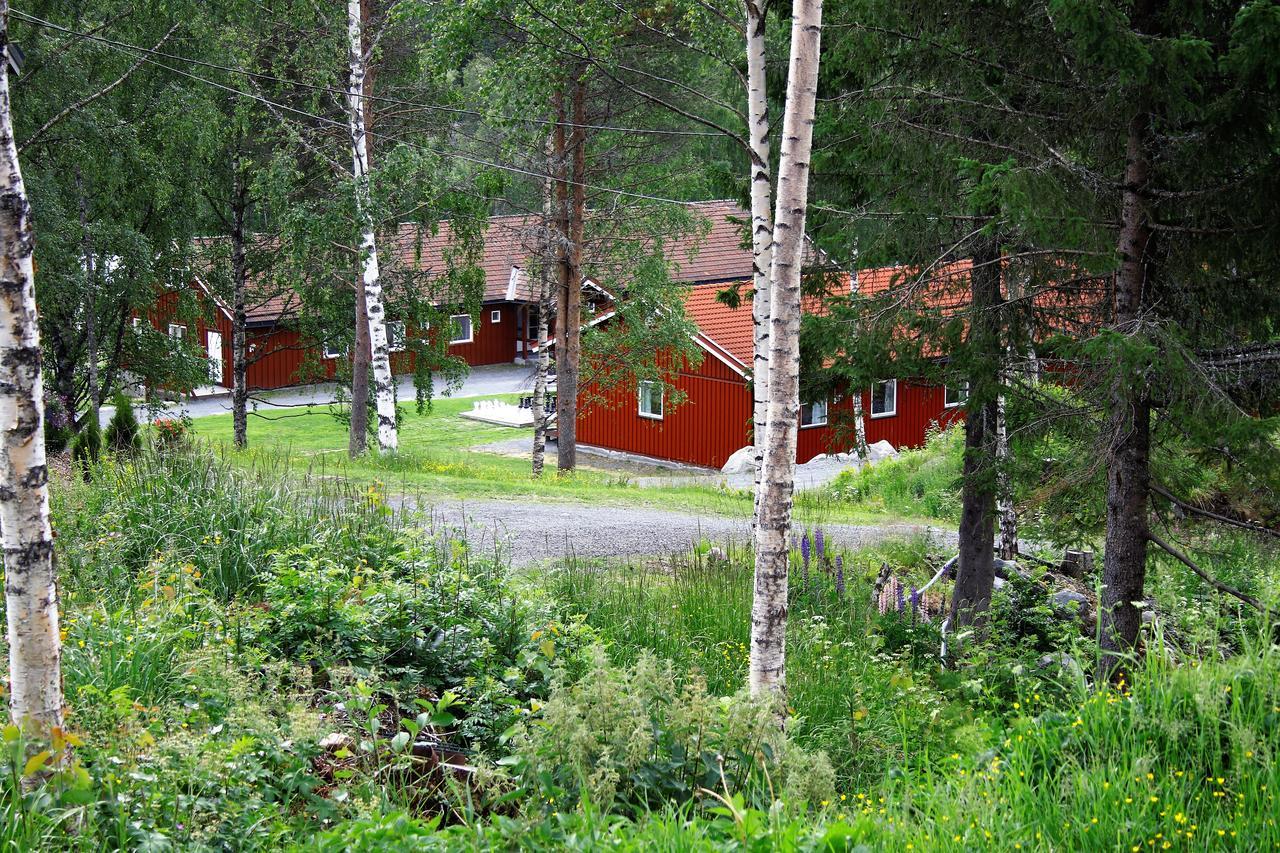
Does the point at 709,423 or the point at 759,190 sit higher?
the point at 759,190

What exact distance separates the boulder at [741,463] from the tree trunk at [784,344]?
61.0 ft

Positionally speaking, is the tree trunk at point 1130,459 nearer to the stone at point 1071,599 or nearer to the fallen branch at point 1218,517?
the fallen branch at point 1218,517

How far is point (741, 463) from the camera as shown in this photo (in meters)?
24.3

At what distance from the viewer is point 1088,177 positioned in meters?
6.48

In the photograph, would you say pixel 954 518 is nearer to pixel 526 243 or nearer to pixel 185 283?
pixel 526 243

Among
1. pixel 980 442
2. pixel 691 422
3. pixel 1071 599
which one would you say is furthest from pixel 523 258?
pixel 1071 599

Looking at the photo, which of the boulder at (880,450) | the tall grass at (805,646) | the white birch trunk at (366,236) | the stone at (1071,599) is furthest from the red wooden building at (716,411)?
the tall grass at (805,646)

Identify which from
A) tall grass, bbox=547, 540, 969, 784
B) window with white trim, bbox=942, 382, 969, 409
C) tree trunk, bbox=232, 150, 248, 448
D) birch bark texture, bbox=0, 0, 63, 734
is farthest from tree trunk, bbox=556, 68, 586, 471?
birch bark texture, bbox=0, 0, 63, 734

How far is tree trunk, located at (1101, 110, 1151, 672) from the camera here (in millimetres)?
6359

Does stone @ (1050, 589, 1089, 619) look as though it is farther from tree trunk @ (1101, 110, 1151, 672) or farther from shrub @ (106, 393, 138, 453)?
shrub @ (106, 393, 138, 453)

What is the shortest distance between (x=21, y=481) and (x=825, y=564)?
6626 mm

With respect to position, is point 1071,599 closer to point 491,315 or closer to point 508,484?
point 508,484

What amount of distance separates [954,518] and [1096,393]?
30.1 feet

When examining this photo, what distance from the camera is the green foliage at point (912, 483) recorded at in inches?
652
